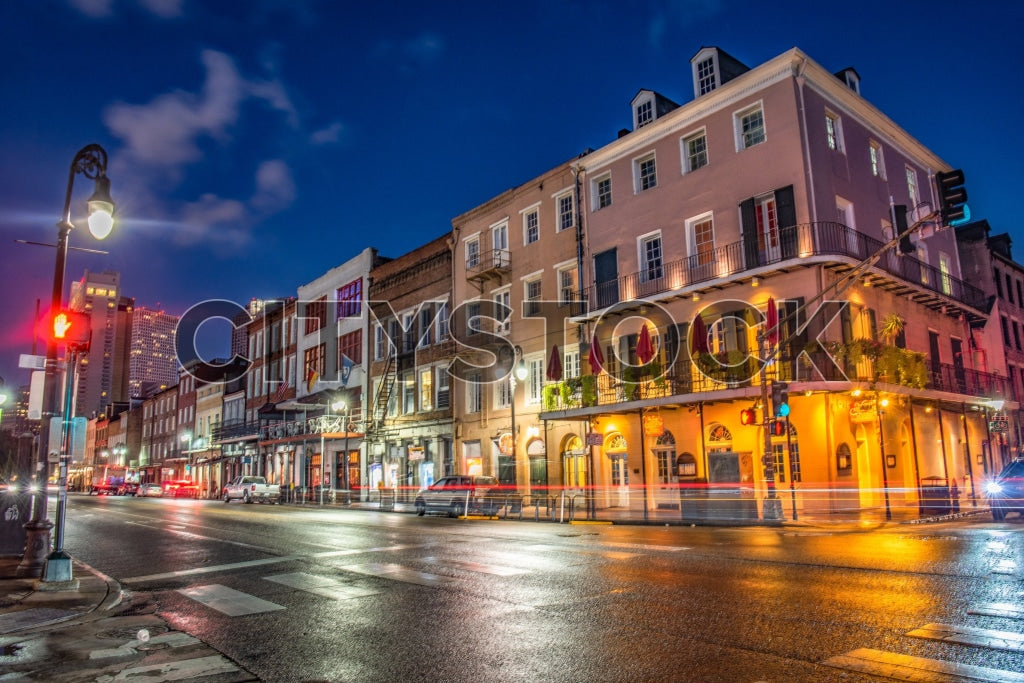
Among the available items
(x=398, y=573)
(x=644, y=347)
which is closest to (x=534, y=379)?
(x=644, y=347)

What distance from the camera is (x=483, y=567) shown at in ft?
37.1

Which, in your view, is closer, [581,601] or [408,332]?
[581,601]

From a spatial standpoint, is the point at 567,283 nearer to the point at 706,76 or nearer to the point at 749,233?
the point at 749,233

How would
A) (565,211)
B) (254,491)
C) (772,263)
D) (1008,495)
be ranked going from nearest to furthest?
(1008,495) < (772,263) < (565,211) < (254,491)

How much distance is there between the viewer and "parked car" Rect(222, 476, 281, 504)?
43969 millimetres

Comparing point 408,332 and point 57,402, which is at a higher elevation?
point 408,332

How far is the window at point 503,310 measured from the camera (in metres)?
33.8

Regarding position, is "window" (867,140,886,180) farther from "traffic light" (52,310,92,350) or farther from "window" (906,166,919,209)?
"traffic light" (52,310,92,350)

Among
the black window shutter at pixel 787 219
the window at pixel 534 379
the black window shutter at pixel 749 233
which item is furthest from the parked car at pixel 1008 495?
the window at pixel 534 379

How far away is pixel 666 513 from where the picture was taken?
2416cm

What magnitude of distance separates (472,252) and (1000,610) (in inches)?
1238

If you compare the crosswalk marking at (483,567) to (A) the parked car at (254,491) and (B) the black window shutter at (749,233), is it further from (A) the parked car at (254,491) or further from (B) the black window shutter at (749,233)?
(A) the parked car at (254,491)

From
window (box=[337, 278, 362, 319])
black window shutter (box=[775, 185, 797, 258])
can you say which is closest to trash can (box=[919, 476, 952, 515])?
black window shutter (box=[775, 185, 797, 258])

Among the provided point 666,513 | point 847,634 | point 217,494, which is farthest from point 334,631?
point 217,494
